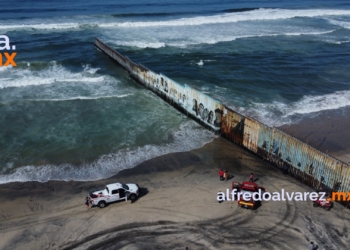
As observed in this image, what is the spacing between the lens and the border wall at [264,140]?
2300cm

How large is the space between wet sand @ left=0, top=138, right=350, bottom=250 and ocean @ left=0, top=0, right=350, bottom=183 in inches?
108

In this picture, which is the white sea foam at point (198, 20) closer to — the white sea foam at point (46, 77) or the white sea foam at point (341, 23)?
the white sea foam at point (341, 23)

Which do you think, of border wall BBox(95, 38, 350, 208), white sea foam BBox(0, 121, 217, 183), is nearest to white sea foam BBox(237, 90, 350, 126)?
border wall BBox(95, 38, 350, 208)

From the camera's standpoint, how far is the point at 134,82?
145ft

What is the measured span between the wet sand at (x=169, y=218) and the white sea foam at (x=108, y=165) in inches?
33.9

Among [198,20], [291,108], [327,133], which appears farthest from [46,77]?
[198,20]

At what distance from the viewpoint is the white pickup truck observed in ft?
73.7

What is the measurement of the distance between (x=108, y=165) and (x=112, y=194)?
5.24 metres

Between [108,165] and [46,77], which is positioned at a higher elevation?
[46,77]

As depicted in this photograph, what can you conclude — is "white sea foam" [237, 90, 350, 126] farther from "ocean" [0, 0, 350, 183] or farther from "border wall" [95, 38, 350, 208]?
"border wall" [95, 38, 350, 208]

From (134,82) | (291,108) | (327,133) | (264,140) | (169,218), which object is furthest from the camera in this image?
(134,82)

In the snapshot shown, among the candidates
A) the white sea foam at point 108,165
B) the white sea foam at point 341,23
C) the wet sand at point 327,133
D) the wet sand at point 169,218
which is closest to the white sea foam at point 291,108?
the wet sand at point 327,133

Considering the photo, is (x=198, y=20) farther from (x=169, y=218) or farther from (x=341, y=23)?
(x=169, y=218)

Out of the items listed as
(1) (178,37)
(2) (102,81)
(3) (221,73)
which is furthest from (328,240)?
(1) (178,37)
